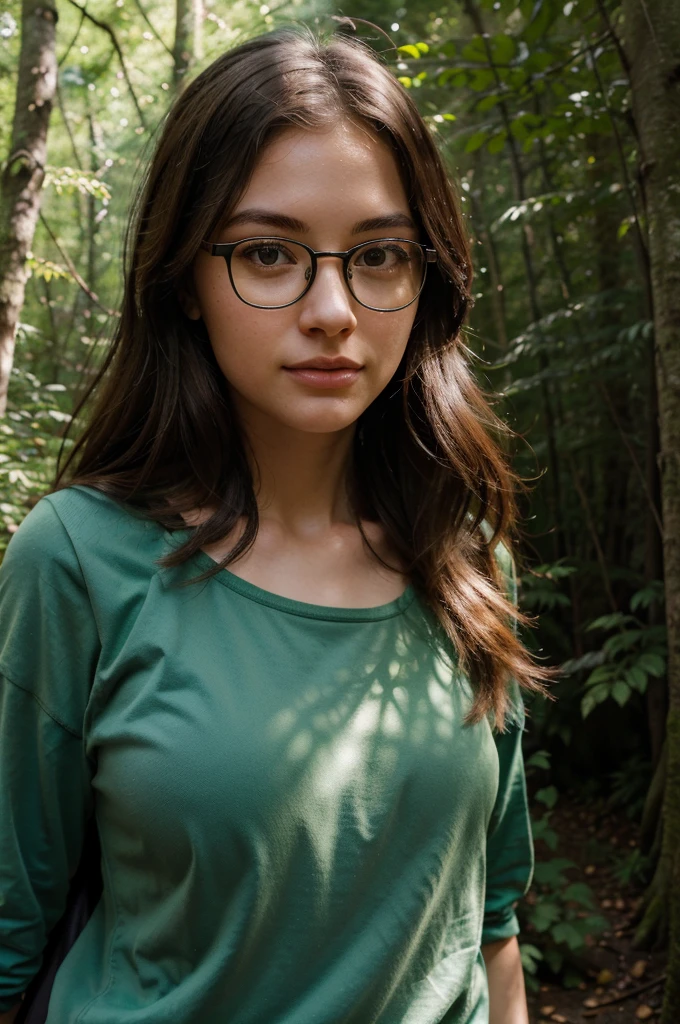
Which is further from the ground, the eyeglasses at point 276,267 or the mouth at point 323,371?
the eyeglasses at point 276,267

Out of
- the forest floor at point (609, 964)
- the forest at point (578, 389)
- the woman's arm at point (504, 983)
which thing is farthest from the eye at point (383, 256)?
the forest floor at point (609, 964)

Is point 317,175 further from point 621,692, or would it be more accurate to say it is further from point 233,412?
point 621,692

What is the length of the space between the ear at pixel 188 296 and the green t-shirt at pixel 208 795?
337 mm

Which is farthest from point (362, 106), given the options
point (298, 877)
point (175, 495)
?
point (298, 877)

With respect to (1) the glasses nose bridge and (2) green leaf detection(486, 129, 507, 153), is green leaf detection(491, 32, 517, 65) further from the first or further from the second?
(1) the glasses nose bridge

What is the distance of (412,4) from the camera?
6566mm

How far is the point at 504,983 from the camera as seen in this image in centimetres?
154

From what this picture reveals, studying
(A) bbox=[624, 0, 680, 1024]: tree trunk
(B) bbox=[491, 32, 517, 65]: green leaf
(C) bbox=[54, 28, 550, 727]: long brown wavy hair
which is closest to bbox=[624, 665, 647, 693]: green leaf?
(A) bbox=[624, 0, 680, 1024]: tree trunk

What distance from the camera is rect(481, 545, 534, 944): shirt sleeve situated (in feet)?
5.05

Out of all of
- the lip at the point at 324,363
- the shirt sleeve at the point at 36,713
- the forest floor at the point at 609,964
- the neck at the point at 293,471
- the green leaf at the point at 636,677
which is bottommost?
the forest floor at the point at 609,964

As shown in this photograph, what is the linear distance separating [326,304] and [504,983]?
120cm

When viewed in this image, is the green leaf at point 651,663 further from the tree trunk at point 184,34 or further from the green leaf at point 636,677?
the tree trunk at point 184,34

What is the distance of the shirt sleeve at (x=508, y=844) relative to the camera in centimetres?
154

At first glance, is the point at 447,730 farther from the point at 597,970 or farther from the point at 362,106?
the point at 597,970
